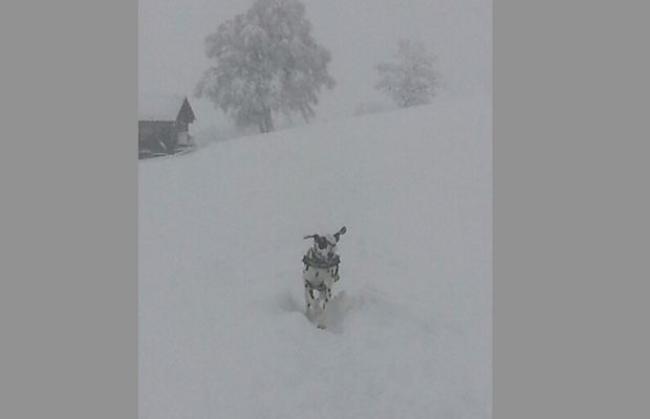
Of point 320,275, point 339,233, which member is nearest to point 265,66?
point 339,233

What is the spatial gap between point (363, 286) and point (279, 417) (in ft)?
→ 2.48

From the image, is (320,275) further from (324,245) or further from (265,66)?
(265,66)

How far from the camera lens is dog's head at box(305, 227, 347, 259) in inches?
130

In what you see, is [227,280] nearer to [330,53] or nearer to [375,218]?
[375,218]

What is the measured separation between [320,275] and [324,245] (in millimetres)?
150

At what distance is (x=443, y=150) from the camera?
346 centimetres

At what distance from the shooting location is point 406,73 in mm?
3447

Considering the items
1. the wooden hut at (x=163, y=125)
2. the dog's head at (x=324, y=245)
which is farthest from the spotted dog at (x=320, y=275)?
the wooden hut at (x=163, y=125)

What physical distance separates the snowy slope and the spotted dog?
0.05 metres

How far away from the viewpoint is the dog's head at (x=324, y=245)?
331 centimetres

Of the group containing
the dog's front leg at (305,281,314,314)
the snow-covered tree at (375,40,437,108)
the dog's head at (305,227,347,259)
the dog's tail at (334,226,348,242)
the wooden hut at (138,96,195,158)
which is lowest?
the dog's front leg at (305,281,314,314)

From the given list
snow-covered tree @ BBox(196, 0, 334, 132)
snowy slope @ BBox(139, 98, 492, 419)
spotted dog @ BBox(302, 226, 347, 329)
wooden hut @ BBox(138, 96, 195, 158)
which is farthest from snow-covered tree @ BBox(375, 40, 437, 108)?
wooden hut @ BBox(138, 96, 195, 158)

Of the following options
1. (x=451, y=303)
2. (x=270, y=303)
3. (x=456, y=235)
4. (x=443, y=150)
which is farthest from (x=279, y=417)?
(x=443, y=150)

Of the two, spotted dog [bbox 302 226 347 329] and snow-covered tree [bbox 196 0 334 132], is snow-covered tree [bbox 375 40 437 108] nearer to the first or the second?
snow-covered tree [bbox 196 0 334 132]
